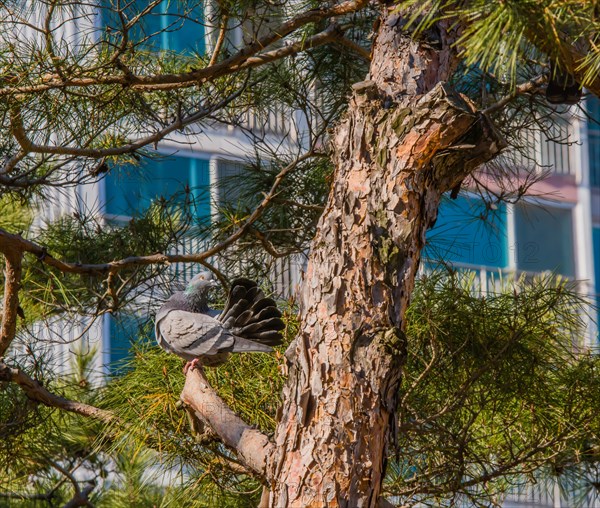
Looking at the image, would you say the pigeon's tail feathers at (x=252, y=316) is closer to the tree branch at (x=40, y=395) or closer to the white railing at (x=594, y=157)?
the tree branch at (x=40, y=395)

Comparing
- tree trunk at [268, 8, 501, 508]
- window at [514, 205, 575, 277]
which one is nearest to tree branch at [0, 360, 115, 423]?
tree trunk at [268, 8, 501, 508]

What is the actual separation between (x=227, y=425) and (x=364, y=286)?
0.35 m

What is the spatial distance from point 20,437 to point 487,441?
105 centimetres

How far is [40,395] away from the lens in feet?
7.02

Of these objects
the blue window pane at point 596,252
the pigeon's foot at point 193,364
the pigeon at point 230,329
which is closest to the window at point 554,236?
the blue window pane at point 596,252

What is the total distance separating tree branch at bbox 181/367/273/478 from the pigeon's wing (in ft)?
0.40

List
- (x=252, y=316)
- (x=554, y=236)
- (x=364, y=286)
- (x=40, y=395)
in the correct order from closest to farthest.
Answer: (x=364, y=286) < (x=252, y=316) < (x=40, y=395) < (x=554, y=236)

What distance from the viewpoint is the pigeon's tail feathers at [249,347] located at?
1.91 metres

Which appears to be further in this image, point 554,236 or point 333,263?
point 554,236

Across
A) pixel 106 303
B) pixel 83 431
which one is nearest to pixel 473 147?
pixel 106 303

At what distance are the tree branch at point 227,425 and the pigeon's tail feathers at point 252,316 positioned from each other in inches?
6.4

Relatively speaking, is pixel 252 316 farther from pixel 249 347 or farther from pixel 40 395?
pixel 40 395

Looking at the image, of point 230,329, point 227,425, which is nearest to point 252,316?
point 230,329

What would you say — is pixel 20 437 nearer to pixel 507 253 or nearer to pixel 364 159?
pixel 364 159
